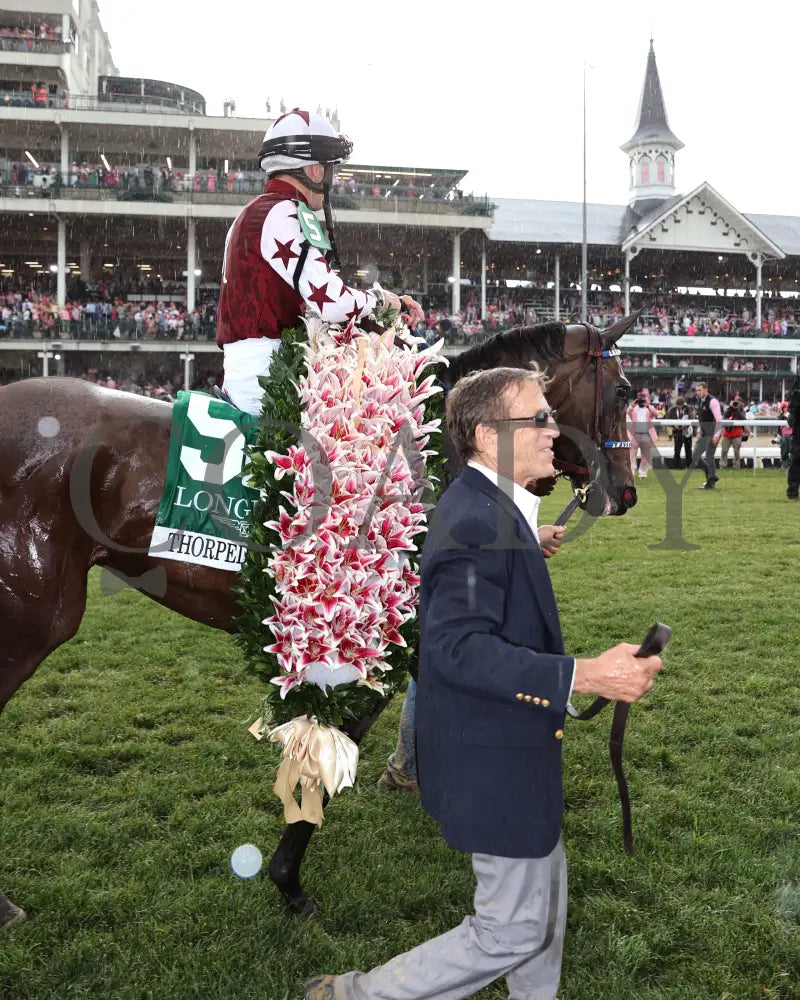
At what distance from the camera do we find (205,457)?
2816mm

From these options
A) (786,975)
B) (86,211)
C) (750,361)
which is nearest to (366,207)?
(86,211)

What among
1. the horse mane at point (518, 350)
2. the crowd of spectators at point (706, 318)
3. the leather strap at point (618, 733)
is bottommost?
the leather strap at point (618, 733)

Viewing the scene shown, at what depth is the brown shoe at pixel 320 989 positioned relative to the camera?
212 centimetres

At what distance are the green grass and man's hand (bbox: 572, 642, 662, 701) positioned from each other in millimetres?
1283

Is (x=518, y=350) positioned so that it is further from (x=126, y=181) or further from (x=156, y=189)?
(x=126, y=181)

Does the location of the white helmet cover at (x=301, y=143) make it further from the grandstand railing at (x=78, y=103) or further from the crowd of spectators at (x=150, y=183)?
the grandstand railing at (x=78, y=103)

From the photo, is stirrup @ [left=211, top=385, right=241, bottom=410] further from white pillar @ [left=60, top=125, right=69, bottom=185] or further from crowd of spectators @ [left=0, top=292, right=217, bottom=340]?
white pillar @ [left=60, top=125, right=69, bottom=185]

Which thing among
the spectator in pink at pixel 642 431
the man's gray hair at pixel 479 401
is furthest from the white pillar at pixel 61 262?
the man's gray hair at pixel 479 401

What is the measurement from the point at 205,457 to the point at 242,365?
39 cm

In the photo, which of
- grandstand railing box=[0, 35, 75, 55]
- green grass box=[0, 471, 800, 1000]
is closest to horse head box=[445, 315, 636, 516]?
green grass box=[0, 471, 800, 1000]

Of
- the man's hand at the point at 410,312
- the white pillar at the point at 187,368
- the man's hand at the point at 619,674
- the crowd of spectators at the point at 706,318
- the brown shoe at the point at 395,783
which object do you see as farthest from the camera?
the crowd of spectators at the point at 706,318

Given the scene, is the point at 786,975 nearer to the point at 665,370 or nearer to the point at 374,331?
the point at 374,331

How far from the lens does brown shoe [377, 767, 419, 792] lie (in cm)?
376

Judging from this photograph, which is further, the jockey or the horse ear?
the horse ear
